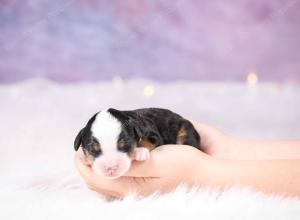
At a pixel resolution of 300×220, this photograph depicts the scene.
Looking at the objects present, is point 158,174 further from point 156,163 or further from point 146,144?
point 146,144

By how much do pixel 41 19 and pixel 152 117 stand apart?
194 centimetres

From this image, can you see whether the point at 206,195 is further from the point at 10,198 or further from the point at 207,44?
the point at 207,44

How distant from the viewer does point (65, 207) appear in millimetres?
1806

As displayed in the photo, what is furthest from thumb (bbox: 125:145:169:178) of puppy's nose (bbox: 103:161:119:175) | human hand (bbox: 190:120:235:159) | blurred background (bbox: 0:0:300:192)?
blurred background (bbox: 0:0:300:192)

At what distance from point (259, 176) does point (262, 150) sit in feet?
1.92

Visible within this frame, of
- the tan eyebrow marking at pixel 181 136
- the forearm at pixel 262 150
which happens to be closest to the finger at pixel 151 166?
the tan eyebrow marking at pixel 181 136

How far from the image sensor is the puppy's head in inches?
70.7

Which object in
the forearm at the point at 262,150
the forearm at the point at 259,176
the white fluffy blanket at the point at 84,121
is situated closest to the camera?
the white fluffy blanket at the point at 84,121

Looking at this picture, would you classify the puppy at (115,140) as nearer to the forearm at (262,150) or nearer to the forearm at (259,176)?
the forearm at (259,176)

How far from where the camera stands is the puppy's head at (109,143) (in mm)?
1797

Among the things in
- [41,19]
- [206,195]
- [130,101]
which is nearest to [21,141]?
[130,101]

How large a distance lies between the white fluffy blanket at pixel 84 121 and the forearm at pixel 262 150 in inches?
27.3

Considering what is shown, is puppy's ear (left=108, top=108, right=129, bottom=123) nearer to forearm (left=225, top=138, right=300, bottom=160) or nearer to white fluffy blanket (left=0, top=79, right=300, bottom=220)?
white fluffy blanket (left=0, top=79, right=300, bottom=220)

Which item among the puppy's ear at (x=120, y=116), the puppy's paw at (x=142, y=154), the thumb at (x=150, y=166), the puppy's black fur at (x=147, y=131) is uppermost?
the puppy's ear at (x=120, y=116)
